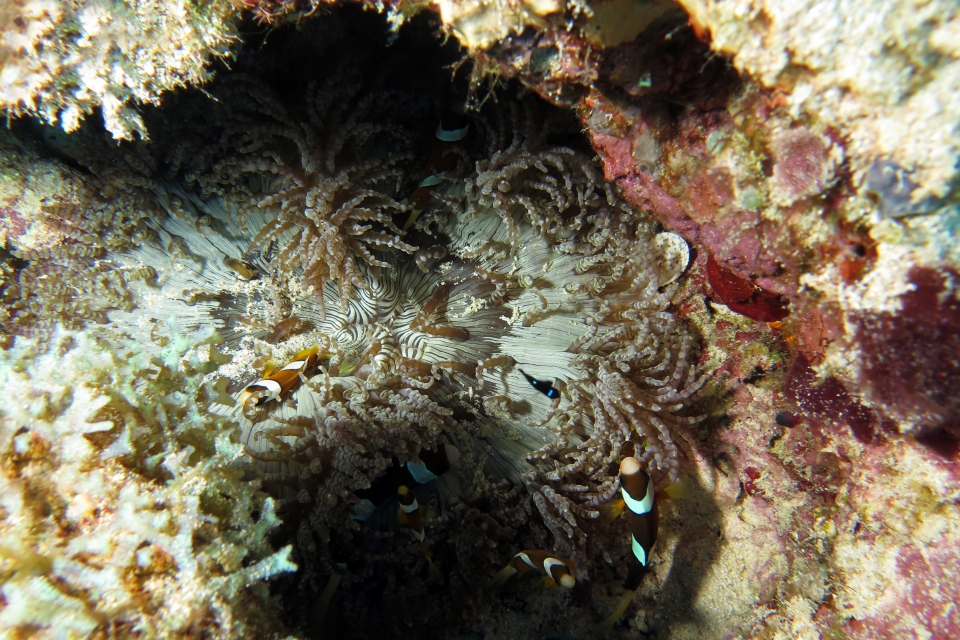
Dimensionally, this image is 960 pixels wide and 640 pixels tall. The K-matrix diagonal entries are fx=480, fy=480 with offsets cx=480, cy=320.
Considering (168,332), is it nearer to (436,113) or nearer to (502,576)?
(436,113)

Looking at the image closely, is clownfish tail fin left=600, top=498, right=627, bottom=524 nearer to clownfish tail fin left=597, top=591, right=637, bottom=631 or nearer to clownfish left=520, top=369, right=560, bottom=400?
clownfish tail fin left=597, top=591, right=637, bottom=631

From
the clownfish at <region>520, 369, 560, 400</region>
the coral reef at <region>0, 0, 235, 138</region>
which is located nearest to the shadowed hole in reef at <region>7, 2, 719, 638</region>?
the clownfish at <region>520, 369, 560, 400</region>

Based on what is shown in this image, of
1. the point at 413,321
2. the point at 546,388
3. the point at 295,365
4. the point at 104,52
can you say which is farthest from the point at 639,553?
the point at 104,52

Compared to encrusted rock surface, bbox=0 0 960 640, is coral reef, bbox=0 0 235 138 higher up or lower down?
higher up

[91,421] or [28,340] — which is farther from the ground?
[28,340]

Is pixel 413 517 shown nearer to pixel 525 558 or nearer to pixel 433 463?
pixel 433 463

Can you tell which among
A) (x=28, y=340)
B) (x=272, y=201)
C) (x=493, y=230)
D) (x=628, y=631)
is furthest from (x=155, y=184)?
(x=628, y=631)
